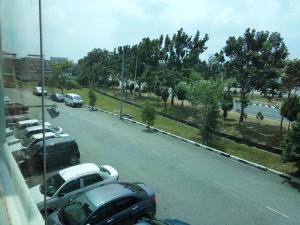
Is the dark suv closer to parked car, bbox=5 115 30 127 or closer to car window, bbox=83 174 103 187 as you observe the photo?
car window, bbox=83 174 103 187

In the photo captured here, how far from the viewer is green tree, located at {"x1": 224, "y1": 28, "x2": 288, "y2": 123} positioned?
62.7ft

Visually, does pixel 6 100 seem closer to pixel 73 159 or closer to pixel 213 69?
pixel 73 159

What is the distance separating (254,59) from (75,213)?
1628cm

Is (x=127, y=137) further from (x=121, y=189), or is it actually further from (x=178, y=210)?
(x=121, y=189)

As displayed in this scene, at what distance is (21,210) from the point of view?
5.57 feet

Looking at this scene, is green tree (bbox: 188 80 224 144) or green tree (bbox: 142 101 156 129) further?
green tree (bbox: 142 101 156 129)

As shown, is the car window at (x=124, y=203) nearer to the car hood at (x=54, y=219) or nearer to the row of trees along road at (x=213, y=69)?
the car hood at (x=54, y=219)

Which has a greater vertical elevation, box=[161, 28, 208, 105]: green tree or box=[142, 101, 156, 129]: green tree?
box=[161, 28, 208, 105]: green tree

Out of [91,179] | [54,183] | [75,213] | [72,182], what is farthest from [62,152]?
[75,213]

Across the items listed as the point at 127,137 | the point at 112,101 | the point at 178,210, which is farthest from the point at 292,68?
the point at 112,101

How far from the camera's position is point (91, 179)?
9086 millimetres

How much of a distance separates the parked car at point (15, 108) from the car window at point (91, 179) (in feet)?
23.3

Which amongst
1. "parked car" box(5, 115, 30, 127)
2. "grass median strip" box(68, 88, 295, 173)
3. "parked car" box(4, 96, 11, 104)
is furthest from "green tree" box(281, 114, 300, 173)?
"parked car" box(4, 96, 11, 104)

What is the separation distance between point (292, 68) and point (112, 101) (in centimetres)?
2033
